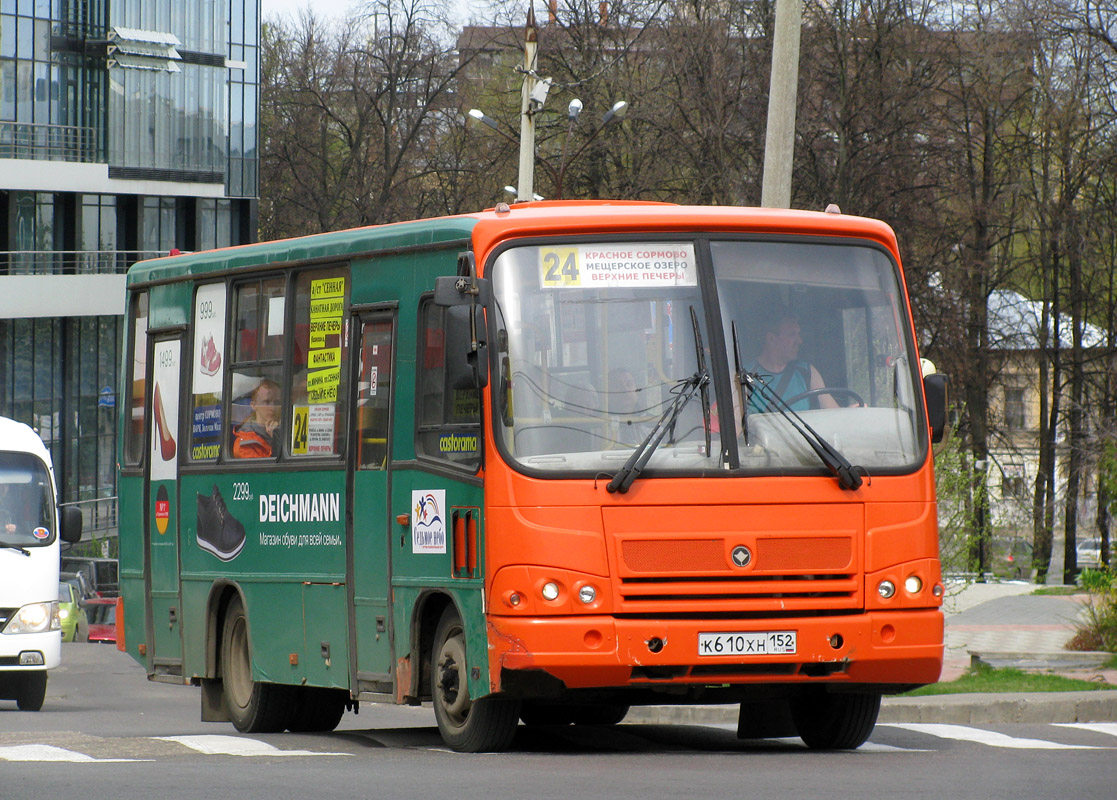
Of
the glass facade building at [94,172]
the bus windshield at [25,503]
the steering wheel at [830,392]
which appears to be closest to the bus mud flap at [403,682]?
the steering wheel at [830,392]

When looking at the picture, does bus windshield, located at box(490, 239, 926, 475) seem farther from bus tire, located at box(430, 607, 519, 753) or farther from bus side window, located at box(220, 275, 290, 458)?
bus side window, located at box(220, 275, 290, 458)

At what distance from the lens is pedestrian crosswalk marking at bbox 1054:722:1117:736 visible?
12688 mm

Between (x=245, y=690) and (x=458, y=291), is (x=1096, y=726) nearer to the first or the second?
(x=245, y=690)

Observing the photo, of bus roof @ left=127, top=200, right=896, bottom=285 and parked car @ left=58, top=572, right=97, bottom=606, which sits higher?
bus roof @ left=127, top=200, right=896, bottom=285

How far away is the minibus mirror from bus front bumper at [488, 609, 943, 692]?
1168 millimetres

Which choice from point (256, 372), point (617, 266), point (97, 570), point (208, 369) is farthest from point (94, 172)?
point (617, 266)

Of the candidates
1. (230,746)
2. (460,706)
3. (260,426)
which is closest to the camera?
(460,706)

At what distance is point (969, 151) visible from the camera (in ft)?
→ 150

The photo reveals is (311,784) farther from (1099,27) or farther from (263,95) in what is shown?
(263,95)

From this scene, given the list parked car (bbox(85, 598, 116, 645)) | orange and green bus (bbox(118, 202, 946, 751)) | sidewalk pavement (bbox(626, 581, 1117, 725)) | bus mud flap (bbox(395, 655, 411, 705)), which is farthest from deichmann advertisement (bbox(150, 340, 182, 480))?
parked car (bbox(85, 598, 116, 645))

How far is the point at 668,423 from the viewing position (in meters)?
9.62

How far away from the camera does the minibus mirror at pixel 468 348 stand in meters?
9.41

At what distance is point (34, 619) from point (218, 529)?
6.02 metres

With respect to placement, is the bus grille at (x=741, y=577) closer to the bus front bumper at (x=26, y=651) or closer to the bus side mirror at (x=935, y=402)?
the bus side mirror at (x=935, y=402)
